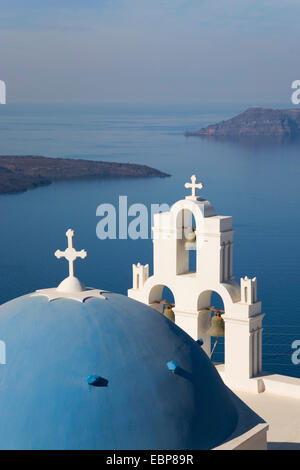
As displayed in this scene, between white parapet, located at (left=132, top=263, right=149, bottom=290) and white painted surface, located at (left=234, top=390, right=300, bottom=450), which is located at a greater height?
white parapet, located at (left=132, top=263, right=149, bottom=290)

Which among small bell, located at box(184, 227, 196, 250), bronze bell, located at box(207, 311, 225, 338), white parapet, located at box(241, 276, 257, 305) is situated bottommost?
bronze bell, located at box(207, 311, 225, 338)

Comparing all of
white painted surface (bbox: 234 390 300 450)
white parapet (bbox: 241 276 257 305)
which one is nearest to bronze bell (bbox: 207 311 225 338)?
white parapet (bbox: 241 276 257 305)

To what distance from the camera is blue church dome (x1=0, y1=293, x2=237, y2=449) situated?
9172 mm

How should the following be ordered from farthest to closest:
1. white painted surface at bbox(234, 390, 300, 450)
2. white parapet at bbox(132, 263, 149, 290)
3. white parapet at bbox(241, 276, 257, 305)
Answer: white parapet at bbox(132, 263, 149, 290), white parapet at bbox(241, 276, 257, 305), white painted surface at bbox(234, 390, 300, 450)

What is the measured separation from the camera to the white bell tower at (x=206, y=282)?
14.4 metres

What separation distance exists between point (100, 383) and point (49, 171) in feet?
218

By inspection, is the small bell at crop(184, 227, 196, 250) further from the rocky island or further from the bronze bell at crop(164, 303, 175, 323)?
the rocky island

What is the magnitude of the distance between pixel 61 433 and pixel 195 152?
85.4 metres

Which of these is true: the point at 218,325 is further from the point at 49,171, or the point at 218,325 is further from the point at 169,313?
the point at 49,171

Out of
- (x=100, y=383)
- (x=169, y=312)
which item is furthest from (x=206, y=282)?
(x=100, y=383)

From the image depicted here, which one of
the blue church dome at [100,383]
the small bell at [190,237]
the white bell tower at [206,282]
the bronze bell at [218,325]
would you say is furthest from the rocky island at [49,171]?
the blue church dome at [100,383]

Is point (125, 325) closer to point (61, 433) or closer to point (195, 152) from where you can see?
point (61, 433)

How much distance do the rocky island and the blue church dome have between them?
207 ft

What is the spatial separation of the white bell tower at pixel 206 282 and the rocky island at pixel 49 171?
58.5m
